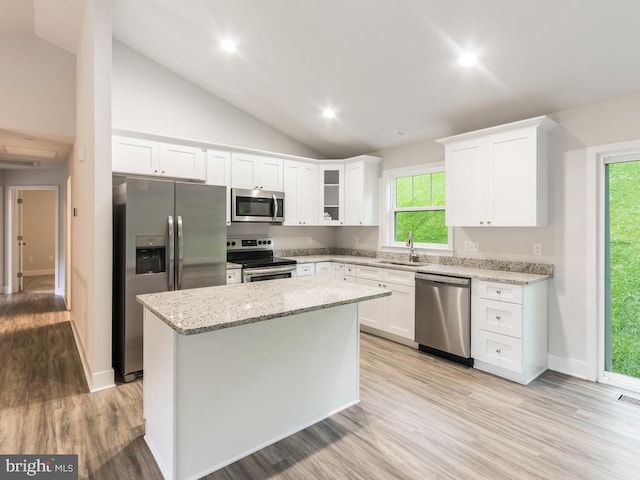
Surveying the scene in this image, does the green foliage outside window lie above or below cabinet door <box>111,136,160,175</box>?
below

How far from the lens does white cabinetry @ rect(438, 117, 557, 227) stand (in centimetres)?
327

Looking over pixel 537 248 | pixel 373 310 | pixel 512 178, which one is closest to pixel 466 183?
pixel 512 178

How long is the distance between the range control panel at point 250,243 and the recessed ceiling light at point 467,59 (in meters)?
3.22

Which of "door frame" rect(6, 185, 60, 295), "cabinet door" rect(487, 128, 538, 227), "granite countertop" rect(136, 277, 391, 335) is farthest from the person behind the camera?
"door frame" rect(6, 185, 60, 295)

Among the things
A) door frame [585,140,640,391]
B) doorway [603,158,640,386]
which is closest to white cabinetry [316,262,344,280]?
door frame [585,140,640,391]

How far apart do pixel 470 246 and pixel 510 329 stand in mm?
1177

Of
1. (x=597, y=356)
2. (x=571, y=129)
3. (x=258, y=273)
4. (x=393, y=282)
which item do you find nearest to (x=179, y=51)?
(x=258, y=273)

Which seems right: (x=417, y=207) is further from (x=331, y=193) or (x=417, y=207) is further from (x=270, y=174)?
(x=270, y=174)

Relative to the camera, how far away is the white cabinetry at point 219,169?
4301 millimetres

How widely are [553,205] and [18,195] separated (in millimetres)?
9059

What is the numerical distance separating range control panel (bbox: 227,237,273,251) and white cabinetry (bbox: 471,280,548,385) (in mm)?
2799

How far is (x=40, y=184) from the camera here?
7004mm

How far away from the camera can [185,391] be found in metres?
1.86

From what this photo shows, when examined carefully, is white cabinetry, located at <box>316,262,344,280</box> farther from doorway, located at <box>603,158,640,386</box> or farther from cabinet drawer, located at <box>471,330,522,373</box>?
doorway, located at <box>603,158,640,386</box>
